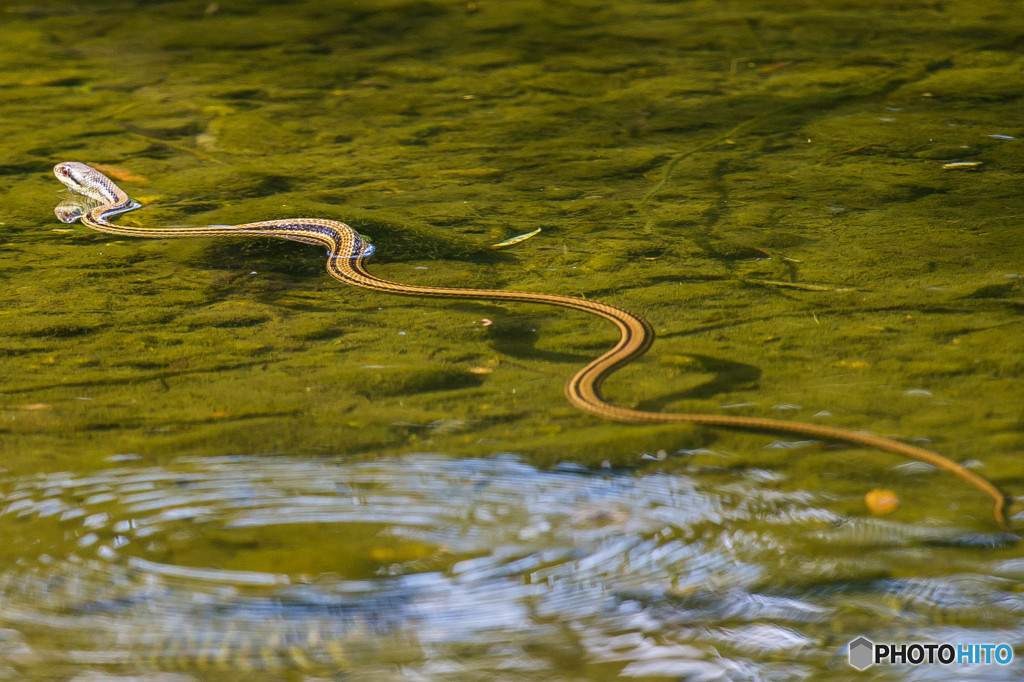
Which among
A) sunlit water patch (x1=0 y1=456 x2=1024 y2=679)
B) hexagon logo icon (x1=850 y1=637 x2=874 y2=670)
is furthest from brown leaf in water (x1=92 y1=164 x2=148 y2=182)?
hexagon logo icon (x1=850 y1=637 x2=874 y2=670)

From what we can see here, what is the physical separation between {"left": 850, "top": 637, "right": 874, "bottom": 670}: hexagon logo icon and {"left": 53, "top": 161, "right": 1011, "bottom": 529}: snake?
0.64m

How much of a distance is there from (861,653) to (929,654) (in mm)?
153

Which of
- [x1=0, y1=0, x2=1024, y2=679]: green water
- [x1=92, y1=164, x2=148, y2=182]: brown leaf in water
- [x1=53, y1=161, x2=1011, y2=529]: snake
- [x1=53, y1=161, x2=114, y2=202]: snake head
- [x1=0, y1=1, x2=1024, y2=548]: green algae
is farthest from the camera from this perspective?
[x1=92, y1=164, x2=148, y2=182]: brown leaf in water

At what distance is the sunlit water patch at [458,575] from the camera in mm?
2256

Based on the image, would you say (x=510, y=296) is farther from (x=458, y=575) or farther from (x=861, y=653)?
(x=861, y=653)

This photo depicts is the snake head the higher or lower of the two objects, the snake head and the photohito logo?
the higher

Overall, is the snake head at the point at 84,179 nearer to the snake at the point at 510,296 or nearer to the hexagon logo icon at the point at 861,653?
the snake at the point at 510,296

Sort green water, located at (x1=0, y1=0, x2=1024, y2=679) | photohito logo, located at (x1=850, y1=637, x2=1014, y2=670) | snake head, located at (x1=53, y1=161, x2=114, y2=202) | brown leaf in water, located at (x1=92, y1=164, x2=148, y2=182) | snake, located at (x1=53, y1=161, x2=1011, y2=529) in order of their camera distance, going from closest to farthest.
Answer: photohito logo, located at (x1=850, y1=637, x2=1014, y2=670), green water, located at (x1=0, y1=0, x2=1024, y2=679), snake, located at (x1=53, y1=161, x2=1011, y2=529), snake head, located at (x1=53, y1=161, x2=114, y2=202), brown leaf in water, located at (x1=92, y1=164, x2=148, y2=182)

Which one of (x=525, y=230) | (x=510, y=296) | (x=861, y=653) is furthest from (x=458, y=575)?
(x=525, y=230)

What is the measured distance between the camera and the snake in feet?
9.94

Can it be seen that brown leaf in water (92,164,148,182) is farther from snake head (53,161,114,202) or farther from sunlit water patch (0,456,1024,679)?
sunlit water patch (0,456,1024,679)

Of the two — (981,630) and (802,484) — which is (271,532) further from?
(981,630)

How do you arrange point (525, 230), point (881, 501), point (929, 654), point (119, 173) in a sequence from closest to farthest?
point (929, 654), point (881, 501), point (525, 230), point (119, 173)

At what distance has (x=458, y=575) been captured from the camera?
2.55 meters
